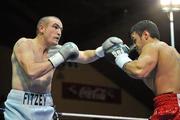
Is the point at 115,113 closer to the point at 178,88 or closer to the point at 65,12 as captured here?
the point at 65,12

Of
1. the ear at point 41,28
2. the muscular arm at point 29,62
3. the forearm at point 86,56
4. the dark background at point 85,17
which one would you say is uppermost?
the dark background at point 85,17

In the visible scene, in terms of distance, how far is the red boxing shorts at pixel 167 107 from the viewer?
2.55m

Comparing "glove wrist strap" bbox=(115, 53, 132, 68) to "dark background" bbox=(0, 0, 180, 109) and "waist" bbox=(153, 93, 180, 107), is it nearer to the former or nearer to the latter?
"waist" bbox=(153, 93, 180, 107)

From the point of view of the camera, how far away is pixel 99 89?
874cm

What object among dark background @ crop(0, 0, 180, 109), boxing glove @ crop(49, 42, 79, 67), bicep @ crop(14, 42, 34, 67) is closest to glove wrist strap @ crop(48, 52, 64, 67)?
boxing glove @ crop(49, 42, 79, 67)

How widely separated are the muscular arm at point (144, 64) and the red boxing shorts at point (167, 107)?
174 millimetres

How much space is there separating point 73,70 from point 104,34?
1.32 m

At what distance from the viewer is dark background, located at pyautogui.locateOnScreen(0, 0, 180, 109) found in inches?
255

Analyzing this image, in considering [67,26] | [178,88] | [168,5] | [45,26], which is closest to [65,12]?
[67,26]

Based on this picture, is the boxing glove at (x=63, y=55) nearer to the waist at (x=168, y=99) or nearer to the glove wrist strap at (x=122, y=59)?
the glove wrist strap at (x=122, y=59)

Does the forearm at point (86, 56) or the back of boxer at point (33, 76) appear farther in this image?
the forearm at point (86, 56)

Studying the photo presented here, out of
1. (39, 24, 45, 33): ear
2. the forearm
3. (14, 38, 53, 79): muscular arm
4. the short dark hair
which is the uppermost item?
(39, 24, 45, 33): ear

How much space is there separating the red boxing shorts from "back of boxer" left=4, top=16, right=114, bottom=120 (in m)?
0.70

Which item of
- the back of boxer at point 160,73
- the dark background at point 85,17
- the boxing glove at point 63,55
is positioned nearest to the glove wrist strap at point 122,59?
the back of boxer at point 160,73
